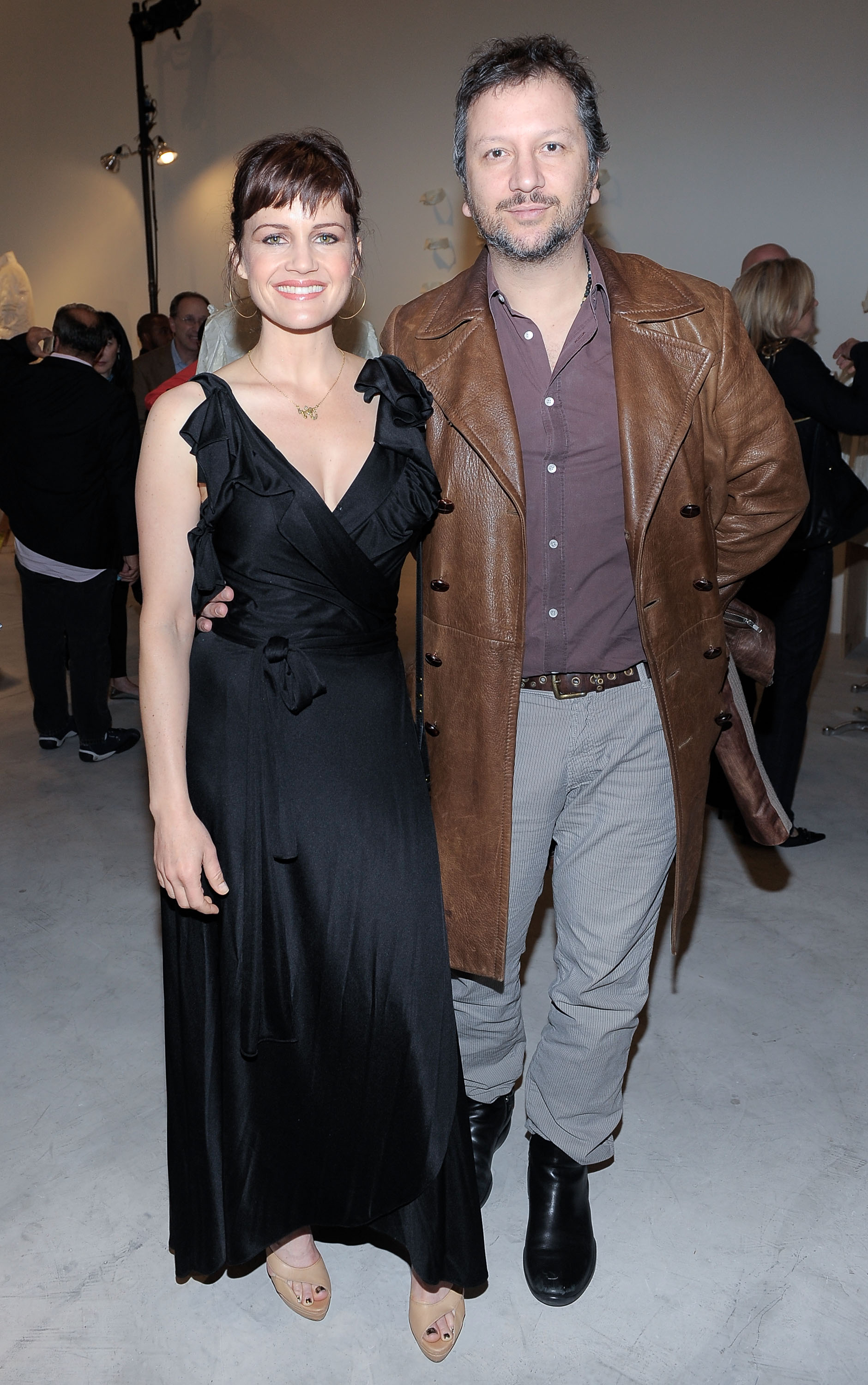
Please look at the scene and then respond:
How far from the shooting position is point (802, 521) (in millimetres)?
3387

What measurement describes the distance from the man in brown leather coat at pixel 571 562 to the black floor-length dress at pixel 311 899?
0.17 meters

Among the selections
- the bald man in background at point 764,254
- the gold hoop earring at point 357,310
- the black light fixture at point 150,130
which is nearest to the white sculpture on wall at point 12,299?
the black light fixture at point 150,130

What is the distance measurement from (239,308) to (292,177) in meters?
0.40

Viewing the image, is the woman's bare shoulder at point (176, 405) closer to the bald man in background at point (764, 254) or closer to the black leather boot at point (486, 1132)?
the black leather boot at point (486, 1132)

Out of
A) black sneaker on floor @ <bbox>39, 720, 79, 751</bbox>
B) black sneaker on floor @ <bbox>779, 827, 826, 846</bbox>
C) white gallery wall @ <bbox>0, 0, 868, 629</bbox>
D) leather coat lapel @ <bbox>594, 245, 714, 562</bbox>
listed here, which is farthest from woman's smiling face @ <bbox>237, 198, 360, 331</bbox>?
white gallery wall @ <bbox>0, 0, 868, 629</bbox>

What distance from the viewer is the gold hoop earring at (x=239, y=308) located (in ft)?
6.23

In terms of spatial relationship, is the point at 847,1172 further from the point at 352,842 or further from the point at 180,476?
the point at 180,476

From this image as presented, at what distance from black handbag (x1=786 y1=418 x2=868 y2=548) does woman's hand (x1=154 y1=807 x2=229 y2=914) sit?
2444 millimetres

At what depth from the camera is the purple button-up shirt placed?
185cm

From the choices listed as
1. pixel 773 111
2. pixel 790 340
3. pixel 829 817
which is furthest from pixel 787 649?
pixel 773 111

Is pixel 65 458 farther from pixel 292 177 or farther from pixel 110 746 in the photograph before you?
pixel 292 177

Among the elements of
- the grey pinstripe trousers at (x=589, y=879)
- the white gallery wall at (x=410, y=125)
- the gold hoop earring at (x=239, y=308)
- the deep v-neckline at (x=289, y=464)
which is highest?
the white gallery wall at (x=410, y=125)

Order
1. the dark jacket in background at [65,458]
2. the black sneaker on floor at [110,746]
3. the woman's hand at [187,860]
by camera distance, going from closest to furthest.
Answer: the woman's hand at [187,860] → the dark jacket in background at [65,458] → the black sneaker on floor at [110,746]

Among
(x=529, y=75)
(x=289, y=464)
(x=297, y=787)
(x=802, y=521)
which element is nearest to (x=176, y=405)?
(x=289, y=464)
